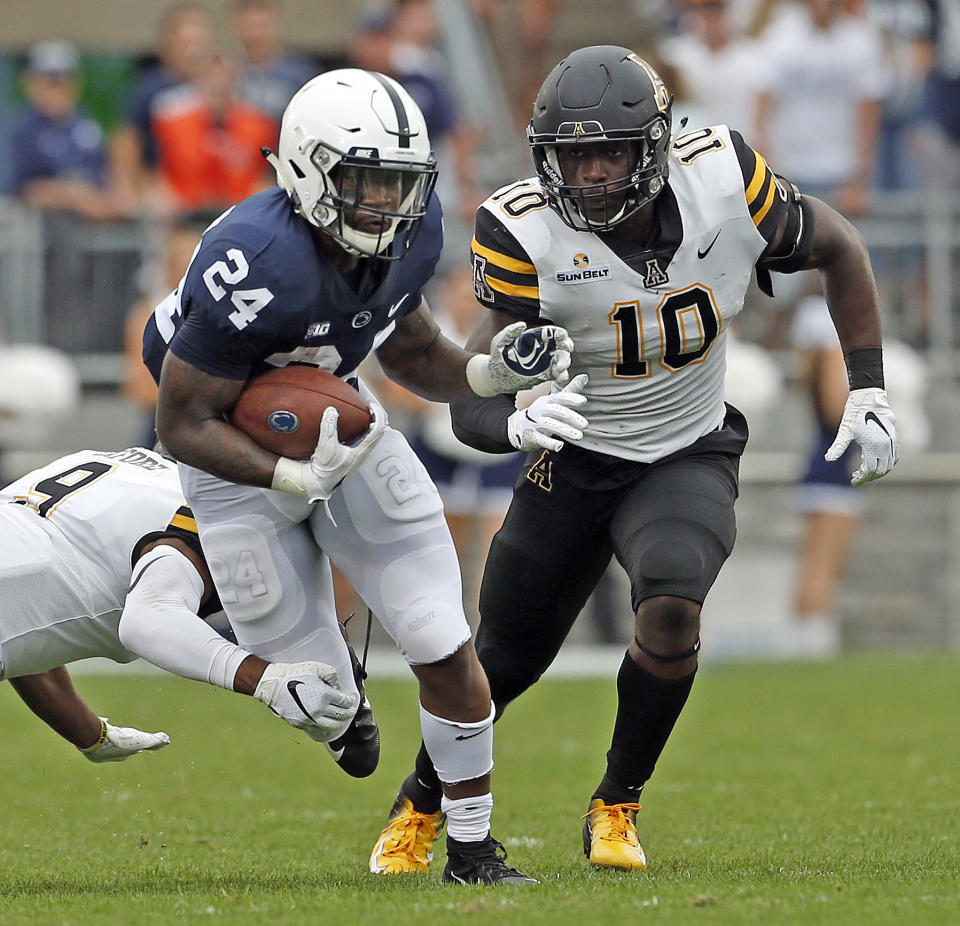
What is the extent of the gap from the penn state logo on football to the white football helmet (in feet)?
1.35

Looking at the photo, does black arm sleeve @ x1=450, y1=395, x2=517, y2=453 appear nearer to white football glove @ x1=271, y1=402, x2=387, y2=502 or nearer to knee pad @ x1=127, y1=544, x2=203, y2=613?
white football glove @ x1=271, y1=402, x2=387, y2=502

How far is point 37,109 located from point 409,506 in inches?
281

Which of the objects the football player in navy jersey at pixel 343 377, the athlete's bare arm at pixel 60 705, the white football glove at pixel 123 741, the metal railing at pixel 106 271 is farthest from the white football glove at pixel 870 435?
the metal railing at pixel 106 271

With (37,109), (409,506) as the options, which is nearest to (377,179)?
(409,506)

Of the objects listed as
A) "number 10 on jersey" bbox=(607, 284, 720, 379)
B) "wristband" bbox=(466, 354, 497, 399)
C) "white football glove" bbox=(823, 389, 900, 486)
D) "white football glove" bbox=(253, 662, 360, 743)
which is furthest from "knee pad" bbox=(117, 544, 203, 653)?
"white football glove" bbox=(823, 389, 900, 486)

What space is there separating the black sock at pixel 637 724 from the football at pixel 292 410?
95 cm

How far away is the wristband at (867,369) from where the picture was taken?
16.1 ft

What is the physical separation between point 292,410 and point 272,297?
0.92 feet

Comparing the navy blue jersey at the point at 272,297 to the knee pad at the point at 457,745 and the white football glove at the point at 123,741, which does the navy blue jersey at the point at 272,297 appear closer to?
the knee pad at the point at 457,745

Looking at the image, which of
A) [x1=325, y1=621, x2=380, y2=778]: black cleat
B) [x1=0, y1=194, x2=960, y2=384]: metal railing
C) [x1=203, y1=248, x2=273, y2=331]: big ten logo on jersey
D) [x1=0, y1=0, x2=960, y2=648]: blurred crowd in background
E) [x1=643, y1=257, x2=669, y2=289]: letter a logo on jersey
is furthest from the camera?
[x1=0, y1=194, x2=960, y2=384]: metal railing

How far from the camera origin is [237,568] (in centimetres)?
456

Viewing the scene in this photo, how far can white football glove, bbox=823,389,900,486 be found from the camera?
477cm

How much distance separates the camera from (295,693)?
4.21 m

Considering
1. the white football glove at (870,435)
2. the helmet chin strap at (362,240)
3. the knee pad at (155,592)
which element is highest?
the helmet chin strap at (362,240)
